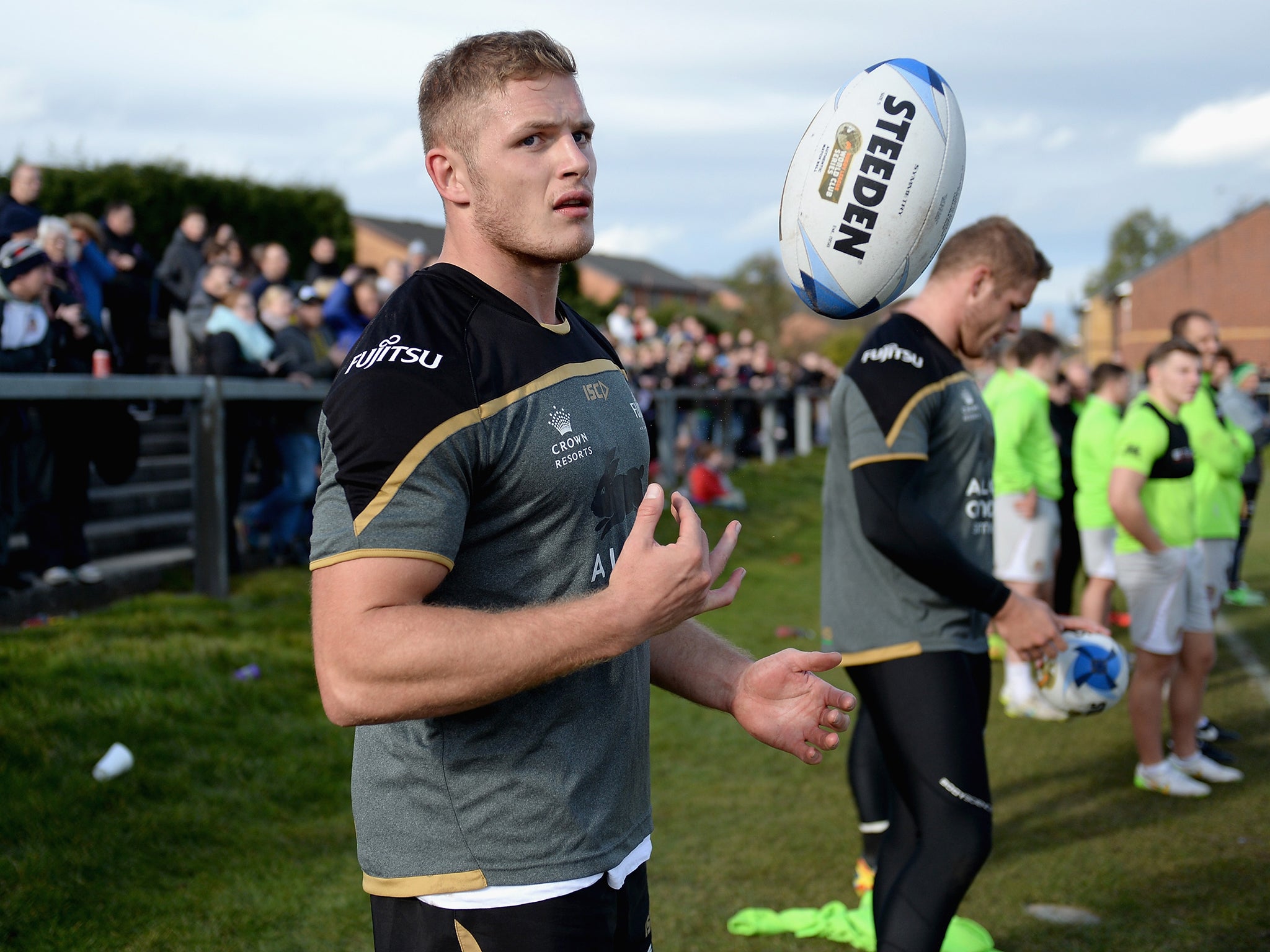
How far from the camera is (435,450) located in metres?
1.73

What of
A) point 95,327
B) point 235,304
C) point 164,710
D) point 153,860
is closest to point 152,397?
point 95,327

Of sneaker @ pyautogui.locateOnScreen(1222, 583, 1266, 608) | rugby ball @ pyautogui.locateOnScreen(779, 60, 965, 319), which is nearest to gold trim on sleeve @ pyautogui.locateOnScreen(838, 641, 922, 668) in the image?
rugby ball @ pyautogui.locateOnScreen(779, 60, 965, 319)

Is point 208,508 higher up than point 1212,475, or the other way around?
point 1212,475

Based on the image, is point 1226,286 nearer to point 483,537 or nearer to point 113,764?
point 113,764

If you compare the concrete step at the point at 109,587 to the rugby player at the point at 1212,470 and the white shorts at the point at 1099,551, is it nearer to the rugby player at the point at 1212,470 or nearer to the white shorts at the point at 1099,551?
the white shorts at the point at 1099,551

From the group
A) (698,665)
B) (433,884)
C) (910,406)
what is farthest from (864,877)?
(433,884)

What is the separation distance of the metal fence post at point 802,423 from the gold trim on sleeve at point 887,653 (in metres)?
19.6

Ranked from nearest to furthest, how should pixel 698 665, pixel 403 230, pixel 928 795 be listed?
pixel 698 665 → pixel 928 795 → pixel 403 230

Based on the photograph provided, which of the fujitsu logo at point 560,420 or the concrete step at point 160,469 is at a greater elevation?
the fujitsu logo at point 560,420

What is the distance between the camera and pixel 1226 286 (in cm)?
5622

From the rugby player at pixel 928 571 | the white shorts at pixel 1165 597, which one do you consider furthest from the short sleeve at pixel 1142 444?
the rugby player at pixel 928 571

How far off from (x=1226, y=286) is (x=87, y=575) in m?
60.5

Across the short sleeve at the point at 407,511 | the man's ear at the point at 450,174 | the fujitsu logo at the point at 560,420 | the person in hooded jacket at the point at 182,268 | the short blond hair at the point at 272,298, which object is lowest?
the short sleeve at the point at 407,511

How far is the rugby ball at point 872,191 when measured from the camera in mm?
2982
